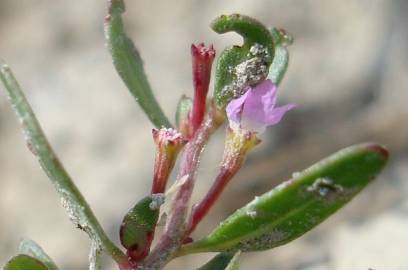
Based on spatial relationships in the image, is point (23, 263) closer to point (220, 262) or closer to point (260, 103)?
point (220, 262)

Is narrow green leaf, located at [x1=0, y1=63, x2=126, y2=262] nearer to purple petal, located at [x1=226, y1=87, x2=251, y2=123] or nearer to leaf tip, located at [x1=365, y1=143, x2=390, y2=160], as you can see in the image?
Answer: purple petal, located at [x1=226, y1=87, x2=251, y2=123]

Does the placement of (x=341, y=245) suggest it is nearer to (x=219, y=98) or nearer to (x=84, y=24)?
(x=219, y=98)

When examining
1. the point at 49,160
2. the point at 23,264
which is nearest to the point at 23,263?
the point at 23,264

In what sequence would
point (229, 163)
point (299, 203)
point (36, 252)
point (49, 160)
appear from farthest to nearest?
point (36, 252)
point (229, 163)
point (299, 203)
point (49, 160)

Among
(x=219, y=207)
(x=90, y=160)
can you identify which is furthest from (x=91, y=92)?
(x=219, y=207)

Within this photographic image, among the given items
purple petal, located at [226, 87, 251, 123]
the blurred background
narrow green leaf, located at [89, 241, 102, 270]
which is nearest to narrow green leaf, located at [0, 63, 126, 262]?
narrow green leaf, located at [89, 241, 102, 270]

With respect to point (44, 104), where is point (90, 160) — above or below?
below

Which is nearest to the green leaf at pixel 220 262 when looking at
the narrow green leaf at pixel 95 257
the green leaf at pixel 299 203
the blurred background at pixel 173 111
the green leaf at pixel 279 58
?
the green leaf at pixel 299 203
